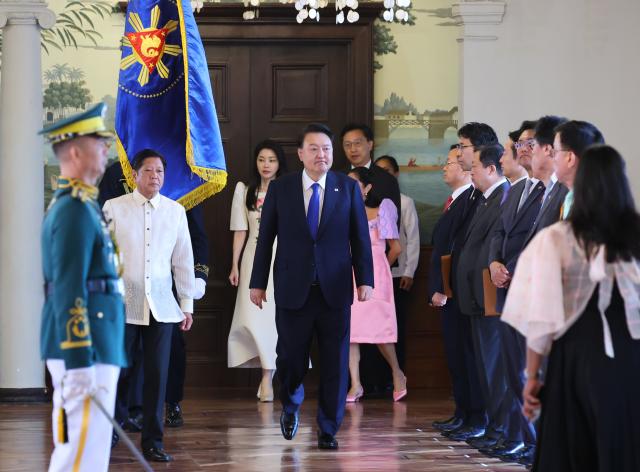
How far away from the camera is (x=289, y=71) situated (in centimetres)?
853

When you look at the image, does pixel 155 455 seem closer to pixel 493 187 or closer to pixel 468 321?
pixel 468 321

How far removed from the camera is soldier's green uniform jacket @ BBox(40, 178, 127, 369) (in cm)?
339

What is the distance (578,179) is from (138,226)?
2601 millimetres

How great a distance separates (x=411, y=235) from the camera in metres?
8.15

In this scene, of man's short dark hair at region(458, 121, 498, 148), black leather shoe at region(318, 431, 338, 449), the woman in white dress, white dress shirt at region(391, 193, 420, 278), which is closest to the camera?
black leather shoe at region(318, 431, 338, 449)

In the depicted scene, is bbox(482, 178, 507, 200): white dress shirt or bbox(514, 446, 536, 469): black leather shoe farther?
bbox(482, 178, 507, 200): white dress shirt

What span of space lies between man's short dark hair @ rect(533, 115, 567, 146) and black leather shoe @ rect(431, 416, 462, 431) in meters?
2.10

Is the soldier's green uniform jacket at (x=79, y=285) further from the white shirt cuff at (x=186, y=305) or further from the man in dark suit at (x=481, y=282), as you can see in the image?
the man in dark suit at (x=481, y=282)

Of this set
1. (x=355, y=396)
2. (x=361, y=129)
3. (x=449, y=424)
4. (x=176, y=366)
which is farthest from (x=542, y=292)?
(x=361, y=129)

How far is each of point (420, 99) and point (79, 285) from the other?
17.7 ft

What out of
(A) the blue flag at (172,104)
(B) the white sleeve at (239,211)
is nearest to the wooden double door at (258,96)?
(B) the white sleeve at (239,211)

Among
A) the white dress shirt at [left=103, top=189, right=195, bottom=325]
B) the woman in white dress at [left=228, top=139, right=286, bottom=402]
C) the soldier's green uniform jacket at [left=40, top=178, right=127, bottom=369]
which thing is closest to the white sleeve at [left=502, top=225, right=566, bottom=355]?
the soldier's green uniform jacket at [left=40, top=178, right=127, bottom=369]

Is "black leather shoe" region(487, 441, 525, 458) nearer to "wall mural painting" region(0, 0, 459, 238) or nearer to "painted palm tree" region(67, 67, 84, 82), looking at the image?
"wall mural painting" region(0, 0, 459, 238)

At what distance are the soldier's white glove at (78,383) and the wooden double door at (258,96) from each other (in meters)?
5.01
